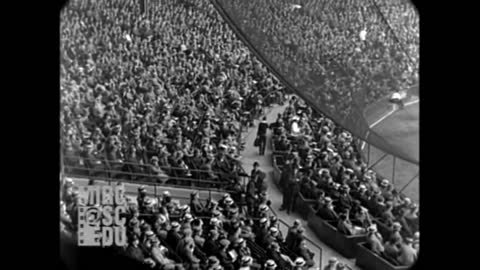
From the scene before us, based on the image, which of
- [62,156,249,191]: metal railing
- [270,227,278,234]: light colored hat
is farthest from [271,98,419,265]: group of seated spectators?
[62,156,249,191]: metal railing

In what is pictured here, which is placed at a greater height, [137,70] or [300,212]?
[137,70]

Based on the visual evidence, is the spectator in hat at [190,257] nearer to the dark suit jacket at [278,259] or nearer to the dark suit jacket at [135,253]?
the dark suit jacket at [135,253]

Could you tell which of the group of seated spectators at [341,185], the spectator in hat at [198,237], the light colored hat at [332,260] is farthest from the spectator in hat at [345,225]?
the spectator in hat at [198,237]

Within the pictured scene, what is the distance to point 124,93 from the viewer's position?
12.1 feet

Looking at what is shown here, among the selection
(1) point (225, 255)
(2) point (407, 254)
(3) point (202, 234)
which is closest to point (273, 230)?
(1) point (225, 255)

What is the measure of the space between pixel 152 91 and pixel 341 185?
0.95 meters

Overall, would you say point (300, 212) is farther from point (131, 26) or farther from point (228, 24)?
point (131, 26)

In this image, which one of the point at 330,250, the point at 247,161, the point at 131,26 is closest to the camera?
the point at 330,250

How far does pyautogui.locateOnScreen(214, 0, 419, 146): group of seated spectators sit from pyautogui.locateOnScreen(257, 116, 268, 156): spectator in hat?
218 mm

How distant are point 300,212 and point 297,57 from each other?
23.5 inches

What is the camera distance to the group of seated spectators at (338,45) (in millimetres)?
3010

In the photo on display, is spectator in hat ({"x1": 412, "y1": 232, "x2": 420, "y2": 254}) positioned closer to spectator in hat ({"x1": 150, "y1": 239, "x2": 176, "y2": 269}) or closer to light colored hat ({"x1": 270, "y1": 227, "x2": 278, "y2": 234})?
light colored hat ({"x1": 270, "y1": 227, "x2": 278, "y2": 234})

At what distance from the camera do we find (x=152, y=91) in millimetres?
3666

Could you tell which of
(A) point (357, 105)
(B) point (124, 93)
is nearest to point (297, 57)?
(A) point (357, 105)
